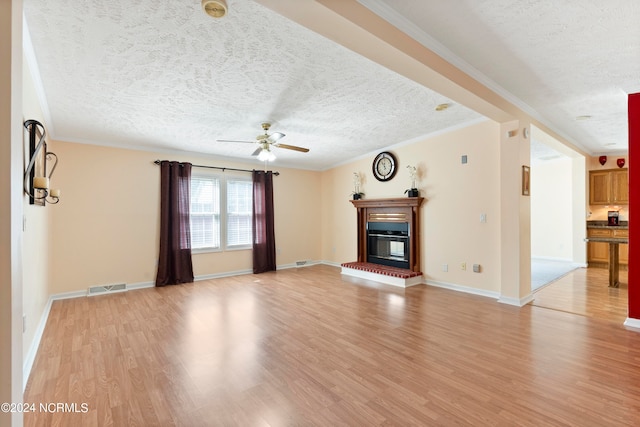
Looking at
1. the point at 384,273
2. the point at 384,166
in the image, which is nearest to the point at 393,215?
the point at 384,166

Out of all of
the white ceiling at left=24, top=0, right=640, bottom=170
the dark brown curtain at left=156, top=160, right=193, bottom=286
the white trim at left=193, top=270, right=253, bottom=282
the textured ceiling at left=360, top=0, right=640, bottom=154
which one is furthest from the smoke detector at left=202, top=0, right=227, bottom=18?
the white trim at left=193, top=270, right=253, bottom=282

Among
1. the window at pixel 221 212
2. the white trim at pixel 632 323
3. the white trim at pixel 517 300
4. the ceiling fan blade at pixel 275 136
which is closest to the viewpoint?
the white trim at pixel 632 323

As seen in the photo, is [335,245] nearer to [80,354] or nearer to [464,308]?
[464,308]

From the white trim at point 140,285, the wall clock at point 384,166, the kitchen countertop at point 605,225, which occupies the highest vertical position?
the wall clock at point 384,166

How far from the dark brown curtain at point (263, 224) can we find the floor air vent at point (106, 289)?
2.42 meters

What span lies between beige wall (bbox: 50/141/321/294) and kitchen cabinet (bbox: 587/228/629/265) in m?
8.41

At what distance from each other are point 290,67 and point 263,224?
4.30 m

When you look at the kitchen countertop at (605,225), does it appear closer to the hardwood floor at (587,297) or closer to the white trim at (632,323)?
the hardwood floor at (587,297)

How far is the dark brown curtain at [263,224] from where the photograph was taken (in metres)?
6.56

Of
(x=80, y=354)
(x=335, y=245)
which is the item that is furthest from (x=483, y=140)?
(x=80, y=354)

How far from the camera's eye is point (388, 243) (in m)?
6.14

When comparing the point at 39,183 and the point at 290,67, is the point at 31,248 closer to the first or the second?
the point at 39,183

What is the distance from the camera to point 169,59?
260cm

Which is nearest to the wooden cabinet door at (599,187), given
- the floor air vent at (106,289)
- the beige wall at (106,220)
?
the beige wall at (106,220)
